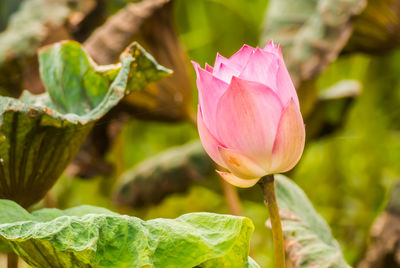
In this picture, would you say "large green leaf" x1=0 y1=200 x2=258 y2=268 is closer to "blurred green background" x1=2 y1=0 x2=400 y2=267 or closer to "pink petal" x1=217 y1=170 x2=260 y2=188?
"pink petal" x1=217 y1=170 x2=260 y2=188

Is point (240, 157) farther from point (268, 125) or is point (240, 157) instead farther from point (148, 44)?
point (148, 44)

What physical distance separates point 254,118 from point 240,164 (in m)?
0.04

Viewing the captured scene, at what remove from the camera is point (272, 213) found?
514mm

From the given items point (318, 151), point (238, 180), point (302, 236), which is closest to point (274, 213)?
point (238, 180)

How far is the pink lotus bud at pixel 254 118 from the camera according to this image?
50cm

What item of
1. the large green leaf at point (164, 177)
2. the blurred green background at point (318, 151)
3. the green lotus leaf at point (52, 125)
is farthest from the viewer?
the blurred green background at point (318, 151)

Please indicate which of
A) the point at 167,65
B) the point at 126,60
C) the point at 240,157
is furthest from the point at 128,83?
the point at 167,65

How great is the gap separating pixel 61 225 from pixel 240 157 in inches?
5.5

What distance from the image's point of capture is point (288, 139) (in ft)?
1.64

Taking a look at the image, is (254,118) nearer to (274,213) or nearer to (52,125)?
(274,213)

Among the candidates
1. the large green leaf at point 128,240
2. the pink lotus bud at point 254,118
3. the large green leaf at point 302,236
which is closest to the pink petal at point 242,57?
the pink lotus bud at point 254,118

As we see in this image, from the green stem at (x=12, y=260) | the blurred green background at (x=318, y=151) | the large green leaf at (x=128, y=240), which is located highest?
the large green leaf at (x=128, y=240)

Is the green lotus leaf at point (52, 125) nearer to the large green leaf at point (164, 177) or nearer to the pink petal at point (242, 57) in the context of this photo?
the pink petal at point (242, 57)

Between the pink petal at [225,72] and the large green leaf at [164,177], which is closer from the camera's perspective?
the pink petal at [225,72]
